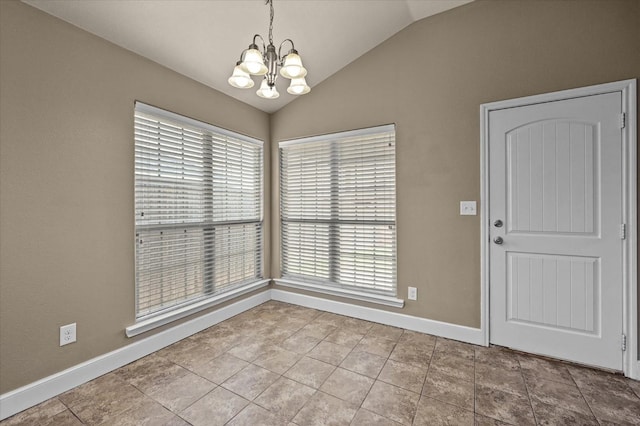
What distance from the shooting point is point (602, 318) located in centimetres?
207

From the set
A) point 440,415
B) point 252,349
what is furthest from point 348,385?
point 252,349

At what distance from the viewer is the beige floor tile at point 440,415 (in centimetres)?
158

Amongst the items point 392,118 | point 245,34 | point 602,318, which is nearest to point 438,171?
point 392,118

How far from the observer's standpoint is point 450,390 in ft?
6.09

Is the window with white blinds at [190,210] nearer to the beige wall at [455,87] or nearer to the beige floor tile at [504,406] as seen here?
the beige wall at [455,87]

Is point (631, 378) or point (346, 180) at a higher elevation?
point (346, 180)

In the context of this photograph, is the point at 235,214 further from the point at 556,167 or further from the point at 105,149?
the point at 556,167

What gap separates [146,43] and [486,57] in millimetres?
2830

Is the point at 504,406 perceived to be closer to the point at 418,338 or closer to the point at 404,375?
the point at 404,375

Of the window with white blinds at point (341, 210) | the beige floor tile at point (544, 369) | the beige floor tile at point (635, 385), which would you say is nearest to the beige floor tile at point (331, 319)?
the window with white blinds at point (341, 210)

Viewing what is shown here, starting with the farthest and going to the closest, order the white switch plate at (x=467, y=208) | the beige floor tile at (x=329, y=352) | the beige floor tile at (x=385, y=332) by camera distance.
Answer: the beige floor tile at (x=385, y=332)
the white switch plate at (x=467, y=208)
the beige floor tile at (x=329, y=352)

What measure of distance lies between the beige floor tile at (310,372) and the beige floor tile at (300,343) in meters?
0.17

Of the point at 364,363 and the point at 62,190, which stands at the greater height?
the point at 62,190

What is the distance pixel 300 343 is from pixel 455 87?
271 cm
